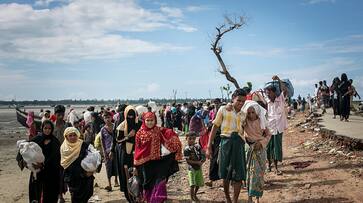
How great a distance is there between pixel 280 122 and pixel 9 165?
11.4 m

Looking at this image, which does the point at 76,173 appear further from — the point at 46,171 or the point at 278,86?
the point at 278,86

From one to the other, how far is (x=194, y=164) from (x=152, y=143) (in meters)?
1.53

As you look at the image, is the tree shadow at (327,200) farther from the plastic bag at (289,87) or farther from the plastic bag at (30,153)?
the plastic bag at (30,153)

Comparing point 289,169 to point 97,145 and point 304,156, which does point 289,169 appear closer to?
point 304,156

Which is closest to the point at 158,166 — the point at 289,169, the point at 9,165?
the point at 289,169

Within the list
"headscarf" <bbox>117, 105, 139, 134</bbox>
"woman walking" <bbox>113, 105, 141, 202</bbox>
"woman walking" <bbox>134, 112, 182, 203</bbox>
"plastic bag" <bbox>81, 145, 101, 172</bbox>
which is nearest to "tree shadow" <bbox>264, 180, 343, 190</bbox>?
"woman walking" <bbox>134, 112, 182, 203</bbox>

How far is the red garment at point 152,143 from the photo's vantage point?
233 inches

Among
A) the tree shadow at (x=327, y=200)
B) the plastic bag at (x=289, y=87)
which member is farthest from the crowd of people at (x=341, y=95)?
the tree shadow at (x=327, y=200)

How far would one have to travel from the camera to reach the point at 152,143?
5941 mm

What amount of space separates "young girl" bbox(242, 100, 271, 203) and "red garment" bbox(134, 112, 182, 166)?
1.14 metres

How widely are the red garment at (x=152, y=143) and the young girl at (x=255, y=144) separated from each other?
3.74ft

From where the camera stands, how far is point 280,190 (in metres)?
7.31

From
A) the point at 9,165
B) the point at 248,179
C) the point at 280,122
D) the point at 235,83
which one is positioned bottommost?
the point at 9,165

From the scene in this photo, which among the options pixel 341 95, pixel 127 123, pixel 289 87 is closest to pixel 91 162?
pixel 127 123
